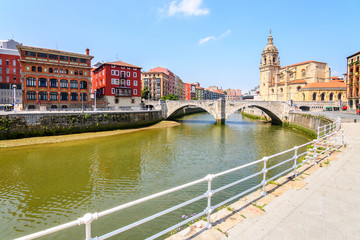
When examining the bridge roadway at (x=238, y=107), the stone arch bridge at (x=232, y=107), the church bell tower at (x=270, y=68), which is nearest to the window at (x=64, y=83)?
the bridge roadway at (x=238, y=107)

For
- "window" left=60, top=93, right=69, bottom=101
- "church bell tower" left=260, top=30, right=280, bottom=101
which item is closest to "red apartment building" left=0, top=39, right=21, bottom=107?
"window" left=60, top=93, right=69, bottom=101

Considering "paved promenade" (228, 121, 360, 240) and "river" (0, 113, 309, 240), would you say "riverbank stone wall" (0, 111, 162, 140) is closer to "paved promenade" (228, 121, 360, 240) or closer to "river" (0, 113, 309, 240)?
"river" (0, 113, 309, 240)

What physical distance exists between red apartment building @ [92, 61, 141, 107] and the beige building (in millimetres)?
51272

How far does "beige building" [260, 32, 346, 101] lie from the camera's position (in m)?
59.2

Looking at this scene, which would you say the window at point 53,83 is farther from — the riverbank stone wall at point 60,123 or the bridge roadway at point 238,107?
the bridge roadway at point 238,107

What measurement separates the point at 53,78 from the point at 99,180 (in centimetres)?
3599

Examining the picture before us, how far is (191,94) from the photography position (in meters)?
140

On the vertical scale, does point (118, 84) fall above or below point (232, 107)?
above

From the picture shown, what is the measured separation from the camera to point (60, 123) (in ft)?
95.2

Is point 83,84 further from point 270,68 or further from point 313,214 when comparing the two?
point 270,68

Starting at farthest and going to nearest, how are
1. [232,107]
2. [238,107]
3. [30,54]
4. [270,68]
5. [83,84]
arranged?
[270,68], [232,107], [238,107], [83,84], [30,54]

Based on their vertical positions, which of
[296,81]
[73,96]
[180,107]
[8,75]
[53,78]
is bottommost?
[180,107]

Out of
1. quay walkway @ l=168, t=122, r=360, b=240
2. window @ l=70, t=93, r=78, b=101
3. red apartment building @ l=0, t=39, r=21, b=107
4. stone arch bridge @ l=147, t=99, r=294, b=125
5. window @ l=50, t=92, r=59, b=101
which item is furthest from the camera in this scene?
red apartment building @ l=0, t=39, r=21, b=107

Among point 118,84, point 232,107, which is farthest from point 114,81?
point 232,107
